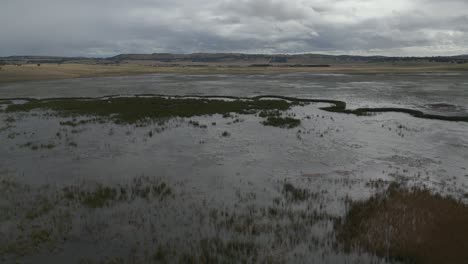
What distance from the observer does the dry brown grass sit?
993cm

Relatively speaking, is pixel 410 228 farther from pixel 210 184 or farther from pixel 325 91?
pixel 325 91

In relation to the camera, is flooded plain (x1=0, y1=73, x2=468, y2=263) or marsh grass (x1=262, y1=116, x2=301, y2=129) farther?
marsh grass (x1=262, y1=116, x2=301, y2=129)

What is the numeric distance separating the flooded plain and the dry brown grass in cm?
13

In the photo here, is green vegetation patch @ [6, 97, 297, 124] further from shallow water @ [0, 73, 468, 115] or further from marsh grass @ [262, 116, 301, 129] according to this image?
shallow water @ [0, 73, 468, 115]

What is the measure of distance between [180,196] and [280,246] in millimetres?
5888

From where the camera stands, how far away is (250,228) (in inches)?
469

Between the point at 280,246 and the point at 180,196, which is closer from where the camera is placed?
the point at 280,246

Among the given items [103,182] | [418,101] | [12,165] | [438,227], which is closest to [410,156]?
[438,227]

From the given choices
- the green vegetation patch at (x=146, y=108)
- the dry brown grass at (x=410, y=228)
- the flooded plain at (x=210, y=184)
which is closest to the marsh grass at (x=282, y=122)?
the flooded plain at (x=210, y=184)

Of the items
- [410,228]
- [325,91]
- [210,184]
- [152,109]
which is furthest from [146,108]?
[325,91]

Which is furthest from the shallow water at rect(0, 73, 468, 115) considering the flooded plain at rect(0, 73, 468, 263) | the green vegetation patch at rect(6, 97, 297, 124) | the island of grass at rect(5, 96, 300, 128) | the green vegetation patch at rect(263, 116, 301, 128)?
the flooded plain at rect(0, 73, 468, 263)

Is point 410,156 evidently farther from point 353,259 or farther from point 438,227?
point 353,259

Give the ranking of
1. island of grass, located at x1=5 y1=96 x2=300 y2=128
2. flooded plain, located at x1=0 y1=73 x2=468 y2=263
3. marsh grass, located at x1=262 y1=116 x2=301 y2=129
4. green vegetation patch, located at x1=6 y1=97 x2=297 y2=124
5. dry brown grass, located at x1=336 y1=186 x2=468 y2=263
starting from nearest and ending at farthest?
dry brown grass, located at x1=336 y1=186 x2=468 y2=263 → flooded plain, located at x1=0 y1=73 x2=468 y2=263 → marsh grass, located at x1=262 y1=116 x2=301 y2=129 → island of grass, located at x1=5 y1=96 x2=300 y2=128 → green vegetation patch, located at x1=6 y1=97 x2=297 y2=124

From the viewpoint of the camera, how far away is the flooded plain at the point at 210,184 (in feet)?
35.0
